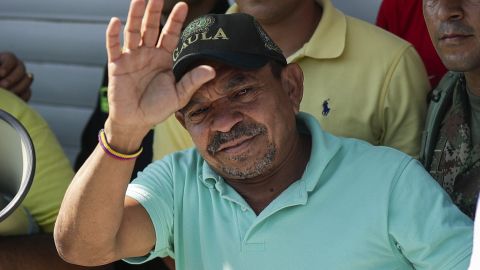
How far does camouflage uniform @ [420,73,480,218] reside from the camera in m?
2.69

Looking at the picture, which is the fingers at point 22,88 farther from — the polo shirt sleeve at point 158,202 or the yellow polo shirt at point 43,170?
the polo shirt sleeve at point 158,202

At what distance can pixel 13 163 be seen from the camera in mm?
2936

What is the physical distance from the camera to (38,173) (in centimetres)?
328

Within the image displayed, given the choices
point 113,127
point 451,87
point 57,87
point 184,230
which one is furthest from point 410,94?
point 57,87

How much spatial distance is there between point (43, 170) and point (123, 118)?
1098 millimetres

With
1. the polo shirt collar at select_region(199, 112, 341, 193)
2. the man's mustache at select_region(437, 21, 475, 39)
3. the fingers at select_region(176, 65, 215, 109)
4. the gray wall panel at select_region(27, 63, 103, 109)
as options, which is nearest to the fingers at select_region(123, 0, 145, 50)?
the fingers at select_region(176, 65, 215, 109)

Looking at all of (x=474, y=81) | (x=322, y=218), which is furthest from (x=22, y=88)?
(x=474, y=81)

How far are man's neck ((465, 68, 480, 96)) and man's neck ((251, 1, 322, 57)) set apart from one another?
71 centimetres

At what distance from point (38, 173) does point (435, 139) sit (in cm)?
139

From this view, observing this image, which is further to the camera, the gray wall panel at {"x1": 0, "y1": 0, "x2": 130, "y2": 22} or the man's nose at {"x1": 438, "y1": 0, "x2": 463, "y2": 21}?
the gray wall panel at {"x1": 0, "y1": 0, "x2": 130, "y2": 22}

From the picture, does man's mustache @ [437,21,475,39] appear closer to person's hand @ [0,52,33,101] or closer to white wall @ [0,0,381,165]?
person's hand @ [0,52,33,101]

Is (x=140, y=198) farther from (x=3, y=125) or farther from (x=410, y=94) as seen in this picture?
(x=410, y=94)

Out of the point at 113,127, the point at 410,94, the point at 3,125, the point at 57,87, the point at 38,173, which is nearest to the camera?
the point at 113,127

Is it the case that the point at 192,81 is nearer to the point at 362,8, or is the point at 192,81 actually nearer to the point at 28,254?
the point at 28,254
